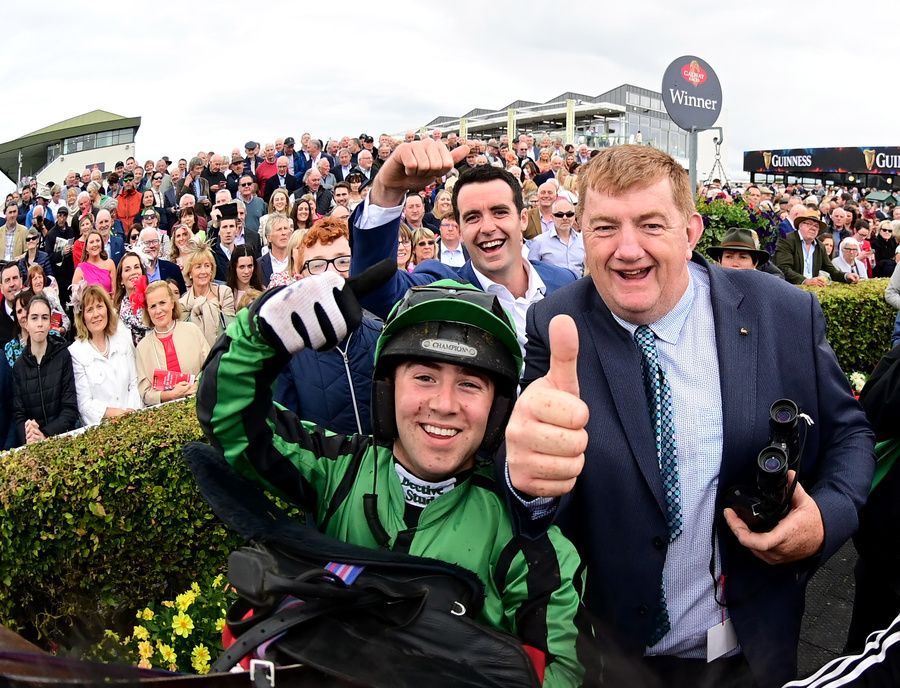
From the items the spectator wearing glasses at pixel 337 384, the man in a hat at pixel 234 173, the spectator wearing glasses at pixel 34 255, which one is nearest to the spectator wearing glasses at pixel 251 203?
the man in a hat at pixel 234 173

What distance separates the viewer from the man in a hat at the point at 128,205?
39.2ft

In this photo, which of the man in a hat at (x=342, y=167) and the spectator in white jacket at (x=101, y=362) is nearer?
the spectator in white jacket at (x=101, y=362)

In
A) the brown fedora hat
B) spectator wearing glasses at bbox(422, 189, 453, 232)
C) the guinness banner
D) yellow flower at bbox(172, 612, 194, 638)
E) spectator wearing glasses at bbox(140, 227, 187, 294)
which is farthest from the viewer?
the guinness banner

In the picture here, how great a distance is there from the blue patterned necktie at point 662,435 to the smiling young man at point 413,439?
1.30 ft

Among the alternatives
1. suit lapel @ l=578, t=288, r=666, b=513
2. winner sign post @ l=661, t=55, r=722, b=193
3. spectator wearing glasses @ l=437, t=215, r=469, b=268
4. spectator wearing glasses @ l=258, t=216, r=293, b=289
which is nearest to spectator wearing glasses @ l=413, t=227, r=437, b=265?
spectator wearing glasses @ l=437, t=215, r=469, b=268

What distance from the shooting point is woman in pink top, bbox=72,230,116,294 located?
785cm

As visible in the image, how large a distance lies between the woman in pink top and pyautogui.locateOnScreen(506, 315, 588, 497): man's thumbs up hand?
7.22m

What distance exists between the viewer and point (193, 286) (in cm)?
696

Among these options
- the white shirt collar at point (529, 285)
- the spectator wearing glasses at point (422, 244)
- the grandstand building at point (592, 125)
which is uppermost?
the grandstand building at point (592, 125)

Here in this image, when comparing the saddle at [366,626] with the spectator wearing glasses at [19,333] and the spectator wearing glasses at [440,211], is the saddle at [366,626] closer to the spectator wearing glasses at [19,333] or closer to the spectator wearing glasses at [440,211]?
the spectator wearing glasses at [19,333]

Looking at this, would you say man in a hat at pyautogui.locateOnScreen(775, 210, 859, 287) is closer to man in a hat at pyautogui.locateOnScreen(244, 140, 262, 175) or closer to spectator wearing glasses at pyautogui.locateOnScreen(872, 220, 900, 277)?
spectator wearing glasses at pyautogui.locateOnScreen(872, 220, 900, 277)

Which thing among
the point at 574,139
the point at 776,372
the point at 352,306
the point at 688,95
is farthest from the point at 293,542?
the point at 574,139

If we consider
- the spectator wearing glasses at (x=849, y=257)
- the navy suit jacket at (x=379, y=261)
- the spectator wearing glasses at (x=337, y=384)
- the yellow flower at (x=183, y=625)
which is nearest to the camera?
the navy suit jacket at (x=379, y=261)

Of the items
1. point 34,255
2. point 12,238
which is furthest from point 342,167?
point 12,238
